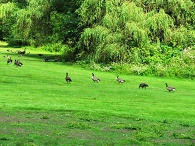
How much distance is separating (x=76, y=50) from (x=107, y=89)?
2050 centimetres

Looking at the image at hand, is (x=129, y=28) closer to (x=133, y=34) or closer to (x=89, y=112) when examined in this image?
(x=133, y=34)

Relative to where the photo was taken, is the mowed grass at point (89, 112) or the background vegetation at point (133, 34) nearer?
the mowed grass at point (89, 112)

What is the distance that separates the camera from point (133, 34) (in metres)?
41.2

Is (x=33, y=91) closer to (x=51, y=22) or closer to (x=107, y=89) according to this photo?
(x=107, y=89)

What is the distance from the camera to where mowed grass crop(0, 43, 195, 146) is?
1323 centimetres

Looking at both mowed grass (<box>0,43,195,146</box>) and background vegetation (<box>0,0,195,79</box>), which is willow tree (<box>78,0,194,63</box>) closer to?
background vegetation (<box>0,0,195,79</box>)

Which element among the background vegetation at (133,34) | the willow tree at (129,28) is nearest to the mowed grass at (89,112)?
the background vegetation at (133,34)

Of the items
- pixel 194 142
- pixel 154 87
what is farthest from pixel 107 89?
pixel 194 142

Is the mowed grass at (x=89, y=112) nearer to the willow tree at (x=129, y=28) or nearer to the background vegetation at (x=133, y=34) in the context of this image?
the background vegetation at (x=133, y=34)

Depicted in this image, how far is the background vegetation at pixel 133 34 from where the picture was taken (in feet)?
132

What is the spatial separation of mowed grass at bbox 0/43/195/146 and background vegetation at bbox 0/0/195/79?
8113 millimetres

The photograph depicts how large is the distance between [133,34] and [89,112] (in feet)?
78.2

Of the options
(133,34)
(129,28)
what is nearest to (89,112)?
(129,28)

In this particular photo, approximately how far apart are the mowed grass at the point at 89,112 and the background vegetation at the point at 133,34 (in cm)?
811
